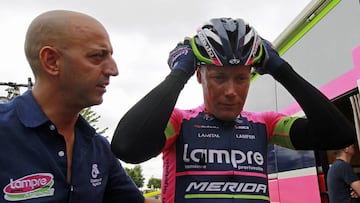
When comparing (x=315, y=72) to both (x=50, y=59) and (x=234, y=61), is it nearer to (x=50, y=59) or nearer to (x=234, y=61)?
(x=234, y=61)

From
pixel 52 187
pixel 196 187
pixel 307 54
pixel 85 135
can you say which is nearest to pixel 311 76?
pixel 307 54

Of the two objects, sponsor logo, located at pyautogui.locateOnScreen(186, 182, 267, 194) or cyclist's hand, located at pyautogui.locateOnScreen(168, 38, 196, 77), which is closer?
sponsor logo, located at pyautogui.locateOnScreen(186, 182, 267, 194)

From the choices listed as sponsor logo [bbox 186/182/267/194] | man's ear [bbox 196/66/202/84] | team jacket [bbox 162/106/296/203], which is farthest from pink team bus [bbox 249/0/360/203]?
sponsor logo [bbox 186/182/267/194]

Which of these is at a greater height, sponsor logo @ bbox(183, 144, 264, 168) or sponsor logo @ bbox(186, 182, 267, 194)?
sponsor logo @ bbox(183, 144, 264, 168)

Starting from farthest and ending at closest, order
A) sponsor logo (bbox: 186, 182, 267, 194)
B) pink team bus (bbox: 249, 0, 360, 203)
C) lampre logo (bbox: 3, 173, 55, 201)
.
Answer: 1. pink team bus (bbox: 249, 0, 360, 203)
2. sponsor logo (bbox: 186, 182, 267, 194)
3. lampre logo (bbox: 3, 173, 55, 201)

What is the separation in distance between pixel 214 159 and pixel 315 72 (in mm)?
2117

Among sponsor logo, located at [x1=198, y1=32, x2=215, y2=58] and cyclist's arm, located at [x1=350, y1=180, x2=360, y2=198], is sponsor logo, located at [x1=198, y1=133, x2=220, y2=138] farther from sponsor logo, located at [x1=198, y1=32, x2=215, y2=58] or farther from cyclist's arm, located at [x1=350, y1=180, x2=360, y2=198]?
cyclist's arm, located at [x1=350, y1=180, x2=360, y2=198]

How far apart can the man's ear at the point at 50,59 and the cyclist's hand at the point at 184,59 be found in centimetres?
54

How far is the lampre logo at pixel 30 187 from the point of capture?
1.21 metres

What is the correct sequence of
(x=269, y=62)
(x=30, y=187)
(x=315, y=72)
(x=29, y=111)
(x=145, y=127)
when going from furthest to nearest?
(x=315, y=72)
(x=269, y=62)
(x=145, y=127)
(x=29, y=111)
(x=30, y=187)

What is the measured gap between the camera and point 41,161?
129cm

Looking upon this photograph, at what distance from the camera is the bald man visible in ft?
4.19

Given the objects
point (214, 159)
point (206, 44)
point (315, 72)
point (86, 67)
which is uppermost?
point (315, 72)

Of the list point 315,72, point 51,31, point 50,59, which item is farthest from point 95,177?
point 315,72
